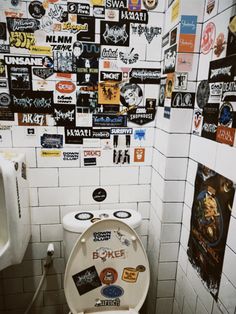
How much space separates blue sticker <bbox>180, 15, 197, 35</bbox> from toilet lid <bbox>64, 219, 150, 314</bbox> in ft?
2.87

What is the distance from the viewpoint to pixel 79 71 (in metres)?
1.21

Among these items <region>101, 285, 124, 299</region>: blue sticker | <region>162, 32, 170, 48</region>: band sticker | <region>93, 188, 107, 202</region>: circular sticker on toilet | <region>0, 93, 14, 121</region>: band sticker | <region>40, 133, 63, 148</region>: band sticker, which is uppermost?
<region>162, 32, 170, 48</region>: band sticker

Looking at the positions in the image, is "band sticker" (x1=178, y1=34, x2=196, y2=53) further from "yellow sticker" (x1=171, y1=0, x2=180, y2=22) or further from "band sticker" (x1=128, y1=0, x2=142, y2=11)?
"band sticker" (x1=128, y1=0, x2=142, y2=11)

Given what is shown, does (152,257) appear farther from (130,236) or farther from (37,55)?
(37,55)

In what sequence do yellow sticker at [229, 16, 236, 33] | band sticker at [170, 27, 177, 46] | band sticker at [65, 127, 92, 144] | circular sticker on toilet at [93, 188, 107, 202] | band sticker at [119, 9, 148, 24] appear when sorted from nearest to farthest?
yellow sticker at [229, 16, 236, 33] → band sticker at [170, 27, 177, 46] → band sticker at [119, 9, 148, 24] → band sticker at [65, 127, 92, 144] → circular sticker on toilet at [93, 188, 107, 202]

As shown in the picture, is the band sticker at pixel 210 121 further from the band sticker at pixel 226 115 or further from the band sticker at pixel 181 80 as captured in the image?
the band sticker at pixel 181 80

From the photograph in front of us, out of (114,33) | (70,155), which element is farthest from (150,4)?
(70,155)

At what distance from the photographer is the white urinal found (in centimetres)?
101

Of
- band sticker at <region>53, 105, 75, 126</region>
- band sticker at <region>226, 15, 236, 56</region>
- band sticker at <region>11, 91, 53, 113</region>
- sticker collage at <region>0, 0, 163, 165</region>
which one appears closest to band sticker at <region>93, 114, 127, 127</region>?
sticker collage at <region>0, 0, 163, 165</region>

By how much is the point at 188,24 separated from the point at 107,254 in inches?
42.1

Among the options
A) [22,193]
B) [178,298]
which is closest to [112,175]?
[22,193]

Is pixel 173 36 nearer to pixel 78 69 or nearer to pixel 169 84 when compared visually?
pixel 169 84

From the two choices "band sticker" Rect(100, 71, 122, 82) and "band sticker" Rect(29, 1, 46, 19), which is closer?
"band sticker" Rect(29, 1, 46, 19)

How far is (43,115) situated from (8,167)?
349mm
